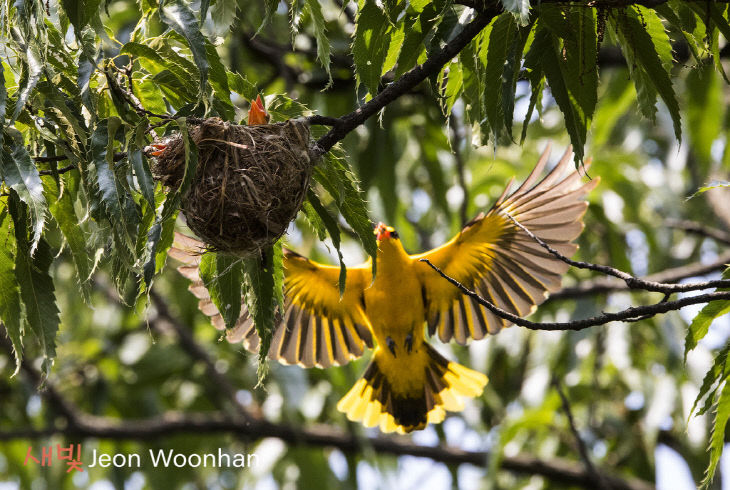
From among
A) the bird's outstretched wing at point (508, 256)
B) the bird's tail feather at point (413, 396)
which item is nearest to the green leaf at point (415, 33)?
the bird's outstretched wing at point (508, 256)

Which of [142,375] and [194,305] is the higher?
[194,305]

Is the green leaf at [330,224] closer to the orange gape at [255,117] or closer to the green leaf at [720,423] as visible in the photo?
the orange gape at [255,117]

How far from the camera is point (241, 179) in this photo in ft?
9.18

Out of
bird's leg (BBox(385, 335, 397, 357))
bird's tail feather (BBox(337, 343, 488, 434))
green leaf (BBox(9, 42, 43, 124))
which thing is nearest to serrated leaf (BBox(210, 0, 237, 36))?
green leaf (BBox(9, 42, 43, 124))

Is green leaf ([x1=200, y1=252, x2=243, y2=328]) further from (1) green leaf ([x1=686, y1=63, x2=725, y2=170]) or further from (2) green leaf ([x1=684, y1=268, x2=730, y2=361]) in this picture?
(1) green leaf ([x1=686, y1=63, x2=725, y2=170])

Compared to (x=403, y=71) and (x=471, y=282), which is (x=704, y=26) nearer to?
(x=403, y=71)

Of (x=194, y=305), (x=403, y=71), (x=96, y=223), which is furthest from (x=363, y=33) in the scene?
(x=194, y=305)

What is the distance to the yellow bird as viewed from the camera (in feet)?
15.5

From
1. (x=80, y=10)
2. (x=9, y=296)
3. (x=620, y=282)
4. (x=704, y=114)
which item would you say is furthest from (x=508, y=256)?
(x=80, y=10)

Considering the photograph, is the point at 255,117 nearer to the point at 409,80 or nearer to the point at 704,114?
the point at 409,80

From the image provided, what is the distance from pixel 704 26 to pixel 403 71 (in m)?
0.90

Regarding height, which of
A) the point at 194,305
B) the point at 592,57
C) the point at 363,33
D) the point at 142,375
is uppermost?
the point at 194,305

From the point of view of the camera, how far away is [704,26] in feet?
8.91

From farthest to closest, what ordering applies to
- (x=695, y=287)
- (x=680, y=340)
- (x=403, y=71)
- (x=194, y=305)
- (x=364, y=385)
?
(x=194, y=305)
(x=680, y=340)
(x=364, y=385)
(x=403, y=71)
(x=695, y=287)
